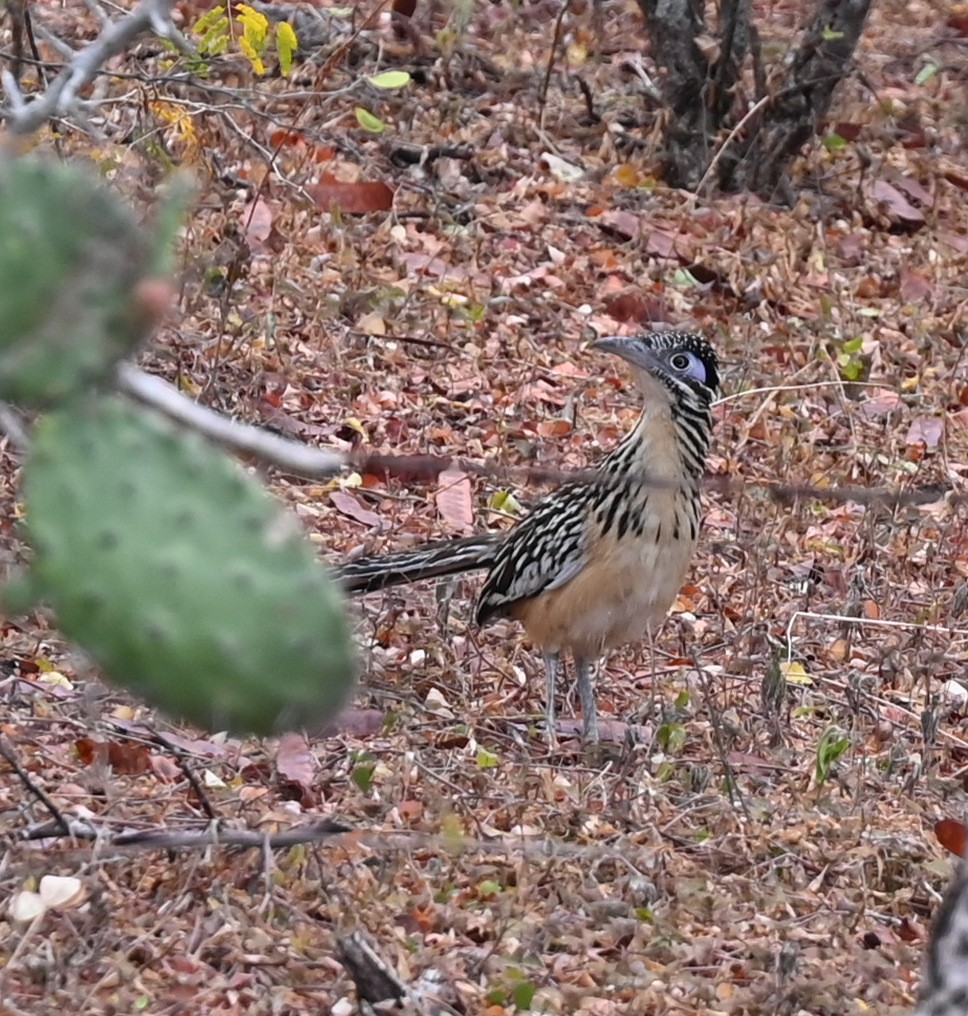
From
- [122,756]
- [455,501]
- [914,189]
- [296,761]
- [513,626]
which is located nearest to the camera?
[122,756]

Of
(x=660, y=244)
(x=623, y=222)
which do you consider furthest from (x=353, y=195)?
(x=660, y=244)

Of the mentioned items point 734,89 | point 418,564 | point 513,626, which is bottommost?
point 513,626

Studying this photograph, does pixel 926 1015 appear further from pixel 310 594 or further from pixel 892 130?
pixel 892 130

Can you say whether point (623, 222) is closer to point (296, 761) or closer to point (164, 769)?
point (296, 761)

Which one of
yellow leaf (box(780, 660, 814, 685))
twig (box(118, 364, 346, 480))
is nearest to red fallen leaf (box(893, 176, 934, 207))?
yellow leaf (box(780, 660, 814, 685))

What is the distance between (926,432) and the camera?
8.16 m

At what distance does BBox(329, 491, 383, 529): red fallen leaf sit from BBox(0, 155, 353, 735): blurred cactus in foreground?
4.93 metres

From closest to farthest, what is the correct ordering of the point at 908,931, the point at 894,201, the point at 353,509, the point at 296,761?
the point at 908,931, the point at 296,761, the point at 353,509, the point at 894,201

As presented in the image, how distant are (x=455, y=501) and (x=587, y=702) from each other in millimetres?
1453

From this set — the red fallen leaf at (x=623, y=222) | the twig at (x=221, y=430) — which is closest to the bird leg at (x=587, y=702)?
the red fallen leaf at (x=623, y=222)

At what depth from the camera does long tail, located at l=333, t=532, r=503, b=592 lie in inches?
236

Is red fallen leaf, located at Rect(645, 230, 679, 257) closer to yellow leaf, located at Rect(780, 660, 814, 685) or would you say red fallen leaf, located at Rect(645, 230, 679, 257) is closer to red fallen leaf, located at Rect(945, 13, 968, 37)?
yellow leaf, located at Rect(780, 660, 814, 685)

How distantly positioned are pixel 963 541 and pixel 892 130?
13.5 ft

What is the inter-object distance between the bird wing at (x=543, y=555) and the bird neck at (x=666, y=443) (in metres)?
0.18
